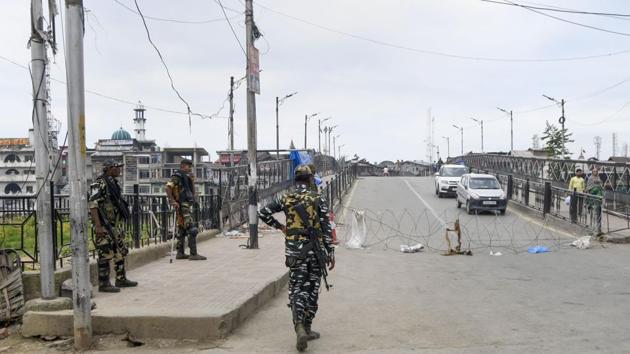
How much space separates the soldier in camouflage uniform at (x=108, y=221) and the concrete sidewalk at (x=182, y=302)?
0.24 metres

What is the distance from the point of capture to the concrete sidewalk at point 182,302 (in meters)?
6.20

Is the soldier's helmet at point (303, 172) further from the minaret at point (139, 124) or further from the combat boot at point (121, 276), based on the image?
the minaret at point (139, 124)

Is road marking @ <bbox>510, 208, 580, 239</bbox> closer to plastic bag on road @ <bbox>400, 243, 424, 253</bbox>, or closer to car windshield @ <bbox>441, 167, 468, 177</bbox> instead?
plastic bag on road @ <bbox>400, 243, 424, 253</bbox>

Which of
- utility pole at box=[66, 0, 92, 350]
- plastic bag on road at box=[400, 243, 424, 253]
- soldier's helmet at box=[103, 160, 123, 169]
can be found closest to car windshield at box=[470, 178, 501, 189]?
plastic bag on road at box=[400, 243, 424, 253]

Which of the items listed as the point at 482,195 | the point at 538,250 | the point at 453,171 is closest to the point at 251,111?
the point at 538,250

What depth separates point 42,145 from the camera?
655cm

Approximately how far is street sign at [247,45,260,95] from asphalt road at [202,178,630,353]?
14.7 feet

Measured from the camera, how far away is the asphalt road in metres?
6.14

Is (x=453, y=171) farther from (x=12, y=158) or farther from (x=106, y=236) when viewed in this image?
(x=106, y=236)

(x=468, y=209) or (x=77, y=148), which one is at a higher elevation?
(x=77, y=148)

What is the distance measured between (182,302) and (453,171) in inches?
1102

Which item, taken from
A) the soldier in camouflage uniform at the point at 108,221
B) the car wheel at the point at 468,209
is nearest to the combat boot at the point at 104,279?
the soldier in camouflage uniform at the point at 108,221

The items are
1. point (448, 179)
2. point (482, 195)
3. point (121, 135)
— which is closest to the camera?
point (482, 195)

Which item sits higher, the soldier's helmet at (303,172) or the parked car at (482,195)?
the soldier's helmet at (303,172)
